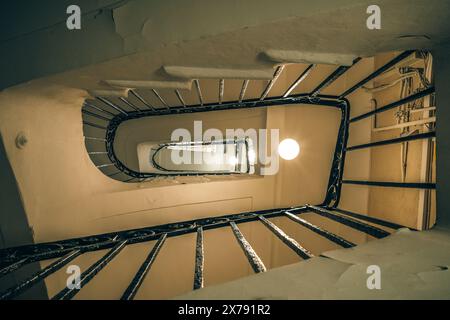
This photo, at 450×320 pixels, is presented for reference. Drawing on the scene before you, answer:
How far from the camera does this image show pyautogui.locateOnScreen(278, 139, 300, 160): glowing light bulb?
10.5ft

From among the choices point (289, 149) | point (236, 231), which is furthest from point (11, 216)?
point (289, 149)

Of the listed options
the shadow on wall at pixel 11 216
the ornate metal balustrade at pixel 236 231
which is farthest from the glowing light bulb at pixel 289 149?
the shadow on wall at pixel 11 216

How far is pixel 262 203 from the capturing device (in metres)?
3.24

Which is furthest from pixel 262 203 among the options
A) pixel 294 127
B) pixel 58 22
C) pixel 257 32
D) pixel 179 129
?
pixel 58 22

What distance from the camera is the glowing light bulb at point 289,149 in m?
3.20

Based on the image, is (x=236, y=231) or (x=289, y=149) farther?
(x=289, y=149)

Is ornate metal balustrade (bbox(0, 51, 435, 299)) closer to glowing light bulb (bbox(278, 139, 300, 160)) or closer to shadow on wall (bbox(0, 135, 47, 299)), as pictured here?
shadow on wall (bbox(0, 135, 47, 299))

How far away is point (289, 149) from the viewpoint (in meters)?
3.21

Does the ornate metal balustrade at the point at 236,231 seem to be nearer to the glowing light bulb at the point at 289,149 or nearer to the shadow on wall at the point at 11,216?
the shadow on wall at the point at 11,216

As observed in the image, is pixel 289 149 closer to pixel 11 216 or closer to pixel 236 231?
pixel 236 231

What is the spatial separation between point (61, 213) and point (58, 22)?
1.53 meters

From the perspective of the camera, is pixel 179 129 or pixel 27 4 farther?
pixel 179 129
